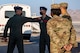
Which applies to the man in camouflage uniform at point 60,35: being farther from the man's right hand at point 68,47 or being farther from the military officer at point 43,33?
the military officer at point 43,33

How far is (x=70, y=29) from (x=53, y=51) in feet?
1.78

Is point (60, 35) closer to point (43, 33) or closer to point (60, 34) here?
point (60, 34)

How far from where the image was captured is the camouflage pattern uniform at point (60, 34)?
643cm

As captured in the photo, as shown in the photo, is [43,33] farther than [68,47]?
Yes

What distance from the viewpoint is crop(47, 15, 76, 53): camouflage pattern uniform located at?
21.1 ft

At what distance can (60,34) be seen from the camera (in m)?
6.45

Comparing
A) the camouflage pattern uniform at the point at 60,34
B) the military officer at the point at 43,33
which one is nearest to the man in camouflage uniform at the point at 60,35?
the camouflage pattern uniform at the point at 60,34

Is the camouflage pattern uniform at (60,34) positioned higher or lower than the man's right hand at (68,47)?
higher

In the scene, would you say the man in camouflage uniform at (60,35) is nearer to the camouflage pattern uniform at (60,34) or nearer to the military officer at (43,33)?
the camouflage pattern uniform at (60,34)

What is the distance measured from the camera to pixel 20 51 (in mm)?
10000

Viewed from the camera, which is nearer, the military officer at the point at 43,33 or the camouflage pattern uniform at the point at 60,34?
the camouflage pattern uniform at the point at 60,34

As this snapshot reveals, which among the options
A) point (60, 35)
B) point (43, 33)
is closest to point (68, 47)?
point (60, 35)

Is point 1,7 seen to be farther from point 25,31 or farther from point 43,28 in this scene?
point 43,28

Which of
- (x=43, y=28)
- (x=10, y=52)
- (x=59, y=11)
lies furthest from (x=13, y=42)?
(x=59, y=11)
